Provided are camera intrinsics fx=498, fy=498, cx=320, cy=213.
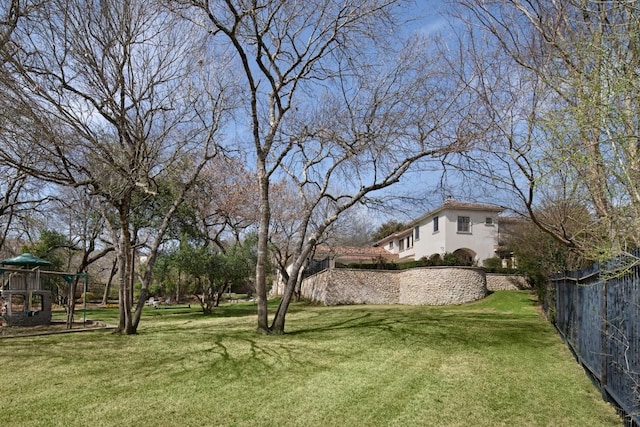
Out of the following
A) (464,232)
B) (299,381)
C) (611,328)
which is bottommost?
(299,381)

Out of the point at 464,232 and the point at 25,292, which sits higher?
the point at 464,232

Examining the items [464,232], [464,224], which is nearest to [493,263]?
[464,232]

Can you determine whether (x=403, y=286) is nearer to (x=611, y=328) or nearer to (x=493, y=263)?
(x=493, y=263)

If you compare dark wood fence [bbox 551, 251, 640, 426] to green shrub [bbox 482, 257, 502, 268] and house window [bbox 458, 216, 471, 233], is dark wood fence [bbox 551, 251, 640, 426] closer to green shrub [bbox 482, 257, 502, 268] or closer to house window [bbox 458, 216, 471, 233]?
green shrub [bbox 482, 257, 502, 268]

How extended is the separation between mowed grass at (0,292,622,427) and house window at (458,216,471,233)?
20133 mm

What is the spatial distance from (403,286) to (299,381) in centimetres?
2027

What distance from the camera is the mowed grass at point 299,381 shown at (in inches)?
222

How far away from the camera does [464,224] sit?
106 feet

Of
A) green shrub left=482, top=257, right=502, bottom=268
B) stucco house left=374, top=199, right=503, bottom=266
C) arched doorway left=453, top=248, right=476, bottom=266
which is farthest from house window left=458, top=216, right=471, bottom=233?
green shrub left=482, top=257, right=502, bottom=268

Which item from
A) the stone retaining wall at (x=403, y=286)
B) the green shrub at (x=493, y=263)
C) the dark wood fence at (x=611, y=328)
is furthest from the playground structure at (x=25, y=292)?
the green shrub at (x=493, y=263)

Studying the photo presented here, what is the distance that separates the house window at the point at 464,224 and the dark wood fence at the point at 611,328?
23.0 meters

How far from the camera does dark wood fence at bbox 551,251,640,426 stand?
4359 millimetres

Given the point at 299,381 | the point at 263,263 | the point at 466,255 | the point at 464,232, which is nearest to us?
the point at 299,381

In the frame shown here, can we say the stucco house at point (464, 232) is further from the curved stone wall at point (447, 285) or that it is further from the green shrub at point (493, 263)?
the curved stone wall at point (447, 285)
